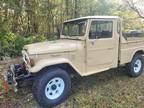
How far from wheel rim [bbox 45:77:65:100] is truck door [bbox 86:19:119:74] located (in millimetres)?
794

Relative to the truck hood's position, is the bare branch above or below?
above

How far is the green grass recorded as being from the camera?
425 centimetres

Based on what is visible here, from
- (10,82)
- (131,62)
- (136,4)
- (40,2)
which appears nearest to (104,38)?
(131,62)

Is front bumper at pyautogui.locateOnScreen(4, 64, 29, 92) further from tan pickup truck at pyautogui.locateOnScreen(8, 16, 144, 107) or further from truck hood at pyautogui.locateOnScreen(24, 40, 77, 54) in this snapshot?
truck hood at pyautogui.locateOnScreen(24, 40, 77, 54)

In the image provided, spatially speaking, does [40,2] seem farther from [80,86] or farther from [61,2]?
[80,86]

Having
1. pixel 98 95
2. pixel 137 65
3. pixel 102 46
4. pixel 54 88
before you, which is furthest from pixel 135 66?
pixel 54 88

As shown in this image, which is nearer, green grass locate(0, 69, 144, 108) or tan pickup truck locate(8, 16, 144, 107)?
tan pickup truck locate(8, 16, 144, 107)

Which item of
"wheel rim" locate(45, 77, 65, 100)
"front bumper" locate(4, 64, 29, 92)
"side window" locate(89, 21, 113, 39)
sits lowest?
"wheel rim" locate(45, 77, 65, 100)

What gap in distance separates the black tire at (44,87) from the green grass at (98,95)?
178mm

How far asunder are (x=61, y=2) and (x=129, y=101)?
21.8 ft

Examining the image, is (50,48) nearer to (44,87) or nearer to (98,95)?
(44,87)

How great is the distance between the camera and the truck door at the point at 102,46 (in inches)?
184

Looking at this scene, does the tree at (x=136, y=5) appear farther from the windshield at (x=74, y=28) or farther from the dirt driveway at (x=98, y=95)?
the windshield at (x=74, y=28)

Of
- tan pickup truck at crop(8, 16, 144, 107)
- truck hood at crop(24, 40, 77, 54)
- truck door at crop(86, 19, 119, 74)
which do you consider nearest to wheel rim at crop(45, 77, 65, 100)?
tan pickup truck at crop(8, 16, 144, 107)
